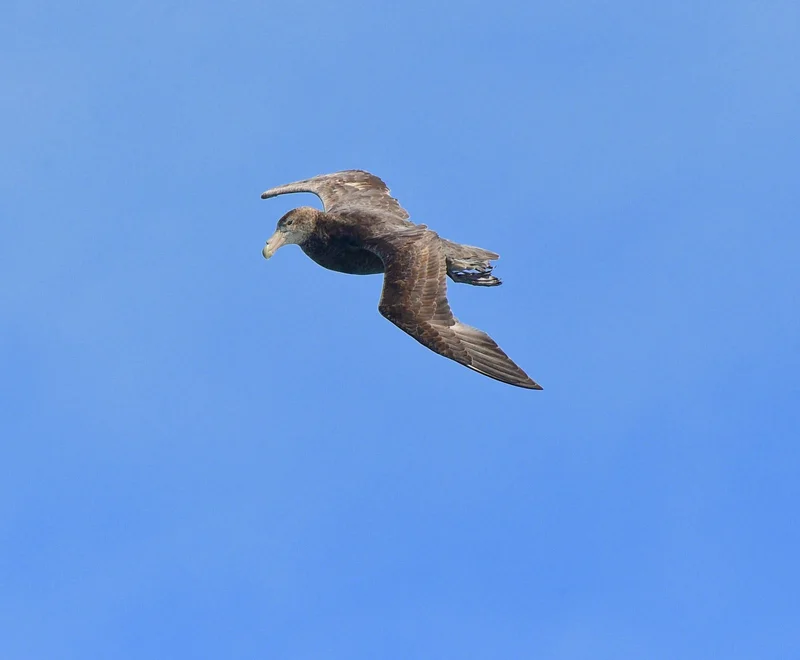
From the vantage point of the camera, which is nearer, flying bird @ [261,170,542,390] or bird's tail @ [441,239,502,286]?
flying bird @ [261,170,542,390]

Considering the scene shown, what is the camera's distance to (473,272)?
24.1 metres

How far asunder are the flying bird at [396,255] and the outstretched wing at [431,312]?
2 centimetres

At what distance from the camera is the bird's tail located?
78.5ft

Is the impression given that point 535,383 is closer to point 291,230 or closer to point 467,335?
point 467,335

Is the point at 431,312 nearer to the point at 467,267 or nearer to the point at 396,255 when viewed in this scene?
the point at 396,255

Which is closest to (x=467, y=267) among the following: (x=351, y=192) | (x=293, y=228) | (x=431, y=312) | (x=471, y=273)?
(x=471, y=273)

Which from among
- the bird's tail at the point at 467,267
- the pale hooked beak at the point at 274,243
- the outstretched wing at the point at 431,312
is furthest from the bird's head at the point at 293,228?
the bird's tail at the point at 467,267

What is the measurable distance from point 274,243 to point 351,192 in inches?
118

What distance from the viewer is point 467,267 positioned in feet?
78.8

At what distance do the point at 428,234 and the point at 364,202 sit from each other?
3.16m

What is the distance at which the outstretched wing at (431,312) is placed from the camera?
2091cm

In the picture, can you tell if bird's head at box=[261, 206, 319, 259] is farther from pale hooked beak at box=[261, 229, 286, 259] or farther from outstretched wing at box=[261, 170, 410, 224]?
outstretched wing at box=[261, 170, 410, 224]

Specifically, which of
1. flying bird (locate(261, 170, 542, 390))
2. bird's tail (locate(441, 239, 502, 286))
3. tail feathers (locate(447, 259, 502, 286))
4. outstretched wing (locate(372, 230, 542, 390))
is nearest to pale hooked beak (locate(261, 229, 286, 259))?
flying bird (locate(261, 170, 542, 390))

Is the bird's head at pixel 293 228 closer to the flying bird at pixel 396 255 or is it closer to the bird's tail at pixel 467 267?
the flying bird at pixel 396 255
